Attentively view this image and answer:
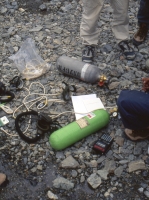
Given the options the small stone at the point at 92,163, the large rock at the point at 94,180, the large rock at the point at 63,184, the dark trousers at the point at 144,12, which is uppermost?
the dark trousers at the point at 144,12

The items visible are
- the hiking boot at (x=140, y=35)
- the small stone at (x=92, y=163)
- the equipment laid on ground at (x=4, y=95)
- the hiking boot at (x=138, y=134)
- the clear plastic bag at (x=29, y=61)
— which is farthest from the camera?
the hiking boot at (x=140, y=35)

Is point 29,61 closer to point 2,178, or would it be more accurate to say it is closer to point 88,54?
point 88,54

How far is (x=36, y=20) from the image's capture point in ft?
18.6

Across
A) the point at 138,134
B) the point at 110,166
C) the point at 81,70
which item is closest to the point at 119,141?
the point at 138,134

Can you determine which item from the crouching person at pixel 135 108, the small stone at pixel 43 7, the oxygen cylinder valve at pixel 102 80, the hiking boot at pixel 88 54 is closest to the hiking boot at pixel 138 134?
the crouching person at pixel 135 108

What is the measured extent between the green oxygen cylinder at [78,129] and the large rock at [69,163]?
0.49 feet

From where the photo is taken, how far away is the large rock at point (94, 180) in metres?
3.29

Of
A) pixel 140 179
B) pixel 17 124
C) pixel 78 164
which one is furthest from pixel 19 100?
pixel 140 179

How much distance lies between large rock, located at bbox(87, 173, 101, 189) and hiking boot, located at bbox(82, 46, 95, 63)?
1923mm

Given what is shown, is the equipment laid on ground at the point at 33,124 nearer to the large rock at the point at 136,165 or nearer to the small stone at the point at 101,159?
the small stone at the point at 101,159

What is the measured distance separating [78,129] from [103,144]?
341 millimetres

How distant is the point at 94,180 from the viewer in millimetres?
3322

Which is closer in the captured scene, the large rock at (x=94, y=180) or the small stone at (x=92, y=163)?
the large rock at (x=94, y=180)

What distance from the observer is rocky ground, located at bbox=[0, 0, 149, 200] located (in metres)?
3.28
